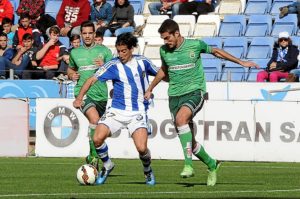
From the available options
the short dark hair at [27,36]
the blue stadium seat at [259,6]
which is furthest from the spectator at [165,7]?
the short dark hair at [27,36]

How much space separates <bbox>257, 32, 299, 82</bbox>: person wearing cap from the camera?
23711 mm

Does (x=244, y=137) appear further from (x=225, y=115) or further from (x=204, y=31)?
(x=204, y=31)

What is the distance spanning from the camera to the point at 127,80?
14906 millimetres

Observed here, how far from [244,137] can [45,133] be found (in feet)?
14.5

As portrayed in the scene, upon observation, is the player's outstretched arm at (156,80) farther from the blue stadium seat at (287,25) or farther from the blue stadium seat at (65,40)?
the blue stadium seat at (65,40)

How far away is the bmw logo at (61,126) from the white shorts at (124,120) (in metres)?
7.91

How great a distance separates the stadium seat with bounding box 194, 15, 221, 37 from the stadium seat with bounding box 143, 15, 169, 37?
1.15 metres

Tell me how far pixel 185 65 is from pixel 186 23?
1291 centimetres

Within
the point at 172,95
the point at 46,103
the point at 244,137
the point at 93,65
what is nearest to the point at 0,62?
the point at 46,103

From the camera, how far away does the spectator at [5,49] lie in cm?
2638

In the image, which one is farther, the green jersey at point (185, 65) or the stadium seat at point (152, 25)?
the stadium seat at point (152, 25)

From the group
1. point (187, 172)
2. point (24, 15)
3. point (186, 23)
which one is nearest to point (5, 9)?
point (24, 15)

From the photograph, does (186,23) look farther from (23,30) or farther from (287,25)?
(23,30)

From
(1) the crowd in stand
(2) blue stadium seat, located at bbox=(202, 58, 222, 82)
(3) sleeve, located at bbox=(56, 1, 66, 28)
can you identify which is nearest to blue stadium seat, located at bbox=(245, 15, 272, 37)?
(1) the crowd in stand
